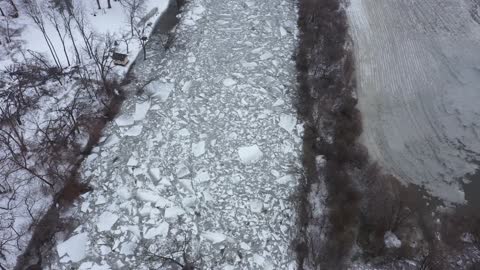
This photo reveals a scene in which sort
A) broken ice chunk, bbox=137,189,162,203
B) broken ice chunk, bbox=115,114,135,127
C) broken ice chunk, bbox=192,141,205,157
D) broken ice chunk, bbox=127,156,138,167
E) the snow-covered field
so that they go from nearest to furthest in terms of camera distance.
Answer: the snow-covered field, broken ice chunk, bbox=137,189,162,203, broken ice chunk, bbox=127,156,138,167, broken ice chunk, bbox=192,141,205,157, broken ice chunk, bbox=115,114,135,127

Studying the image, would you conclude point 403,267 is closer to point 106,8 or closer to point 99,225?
point 99,225

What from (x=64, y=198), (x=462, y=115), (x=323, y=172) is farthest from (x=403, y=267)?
(x=64, y=198)

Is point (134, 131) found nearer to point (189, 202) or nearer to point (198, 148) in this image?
point (198, 148)

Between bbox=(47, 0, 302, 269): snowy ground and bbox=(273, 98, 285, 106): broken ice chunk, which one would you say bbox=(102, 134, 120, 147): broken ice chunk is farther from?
bbox=(273, 98, 285, 106): broken ice chunk

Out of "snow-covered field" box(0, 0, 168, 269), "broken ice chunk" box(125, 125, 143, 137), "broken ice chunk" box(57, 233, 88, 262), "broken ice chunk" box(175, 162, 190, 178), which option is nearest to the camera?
"broken ice chunk" box(57, 233, 88, 262)

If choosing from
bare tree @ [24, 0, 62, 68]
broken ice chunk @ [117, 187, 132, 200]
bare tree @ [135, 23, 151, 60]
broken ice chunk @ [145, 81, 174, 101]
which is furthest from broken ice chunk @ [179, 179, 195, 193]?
bare tree @ [24, 0, 62, 68]
